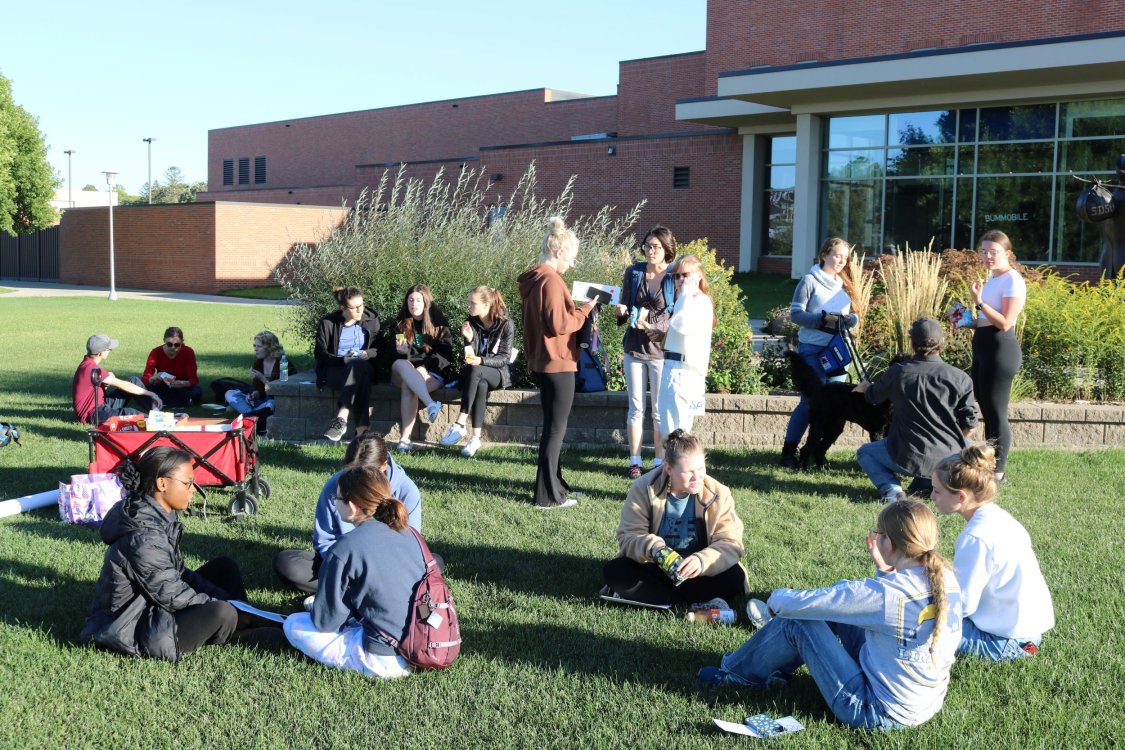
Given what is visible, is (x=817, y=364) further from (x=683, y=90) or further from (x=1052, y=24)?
(x=683, y=90)

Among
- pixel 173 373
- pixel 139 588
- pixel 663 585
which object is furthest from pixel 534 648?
pixel 173 373

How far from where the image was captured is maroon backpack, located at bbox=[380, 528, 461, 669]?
4246mm

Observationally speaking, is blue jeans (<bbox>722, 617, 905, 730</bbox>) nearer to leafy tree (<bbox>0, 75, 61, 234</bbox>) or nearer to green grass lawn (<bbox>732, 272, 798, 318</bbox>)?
green grass lawn (<bbox>732, 272, 798, 318</bbox>)

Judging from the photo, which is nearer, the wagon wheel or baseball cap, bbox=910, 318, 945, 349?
the wagon wheel

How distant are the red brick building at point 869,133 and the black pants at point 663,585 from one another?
1790cm

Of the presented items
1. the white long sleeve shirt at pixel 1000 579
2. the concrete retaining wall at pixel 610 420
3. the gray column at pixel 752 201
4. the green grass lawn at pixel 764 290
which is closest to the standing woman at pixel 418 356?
the concrete retaining wall at pixel 610 420

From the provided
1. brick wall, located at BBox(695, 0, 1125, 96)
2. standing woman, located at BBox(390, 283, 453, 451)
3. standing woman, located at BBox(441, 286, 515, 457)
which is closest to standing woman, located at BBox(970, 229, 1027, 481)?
standing woman, located at BBox(441, 286, 515, 457)

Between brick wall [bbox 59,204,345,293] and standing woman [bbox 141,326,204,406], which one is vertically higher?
brick wall [bbox 59,204,345,293]

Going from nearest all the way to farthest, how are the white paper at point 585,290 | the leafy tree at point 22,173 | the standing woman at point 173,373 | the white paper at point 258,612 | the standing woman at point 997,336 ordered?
1. the white paper at point 258,612
2. the standing woman at point 997,336
3. the white paper at point 585,290
4. the standing woman at point 173,373
5. the leafy tree at point 22,173

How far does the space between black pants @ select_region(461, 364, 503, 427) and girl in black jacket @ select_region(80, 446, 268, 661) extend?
14.1 ft

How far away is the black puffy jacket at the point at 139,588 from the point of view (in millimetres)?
4387

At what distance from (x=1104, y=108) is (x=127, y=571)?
25.9 metres

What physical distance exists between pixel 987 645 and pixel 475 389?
522cm

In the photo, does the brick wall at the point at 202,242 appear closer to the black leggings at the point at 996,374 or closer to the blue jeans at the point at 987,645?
the black leggings at the point at 996,374
